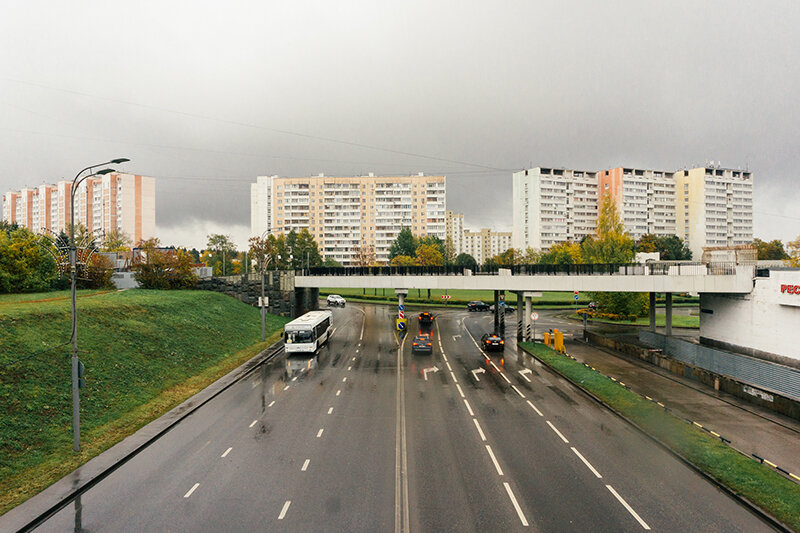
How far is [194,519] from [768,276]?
36784mm

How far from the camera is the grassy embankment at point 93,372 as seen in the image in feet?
48.1

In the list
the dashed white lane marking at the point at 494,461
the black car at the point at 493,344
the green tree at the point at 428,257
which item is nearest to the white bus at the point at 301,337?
the black car at the point at 493,344

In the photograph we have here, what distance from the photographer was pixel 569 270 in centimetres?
3884

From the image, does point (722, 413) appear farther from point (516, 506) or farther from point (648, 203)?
point (648, 203)

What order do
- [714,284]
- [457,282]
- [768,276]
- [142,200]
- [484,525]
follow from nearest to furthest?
[484,525] < [768,276] < [714,284] < [457,282] < [142,200]

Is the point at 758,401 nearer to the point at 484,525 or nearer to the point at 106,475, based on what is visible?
the point at 484,525

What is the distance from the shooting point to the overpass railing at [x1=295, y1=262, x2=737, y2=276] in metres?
32.6

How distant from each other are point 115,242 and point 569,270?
111744mm

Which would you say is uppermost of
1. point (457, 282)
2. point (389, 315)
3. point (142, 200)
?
point (142, 200)

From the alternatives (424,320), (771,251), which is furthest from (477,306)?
(771,251)

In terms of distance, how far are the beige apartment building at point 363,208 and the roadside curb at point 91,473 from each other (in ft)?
400

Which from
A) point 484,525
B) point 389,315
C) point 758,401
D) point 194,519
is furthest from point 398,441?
point 389,315

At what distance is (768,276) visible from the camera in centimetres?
2925

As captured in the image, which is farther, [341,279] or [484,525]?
[341,279]
